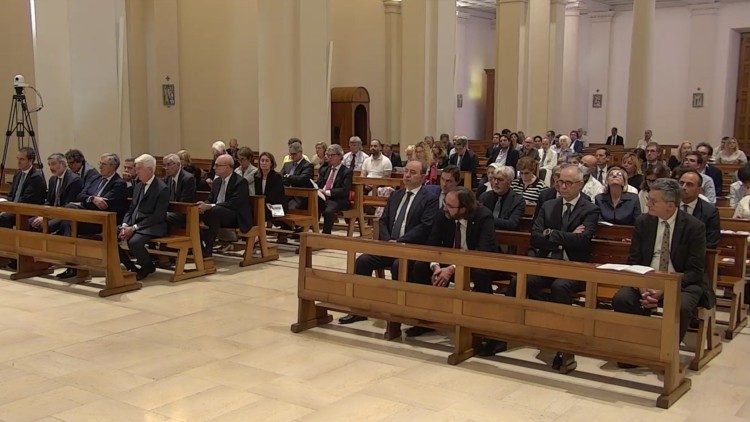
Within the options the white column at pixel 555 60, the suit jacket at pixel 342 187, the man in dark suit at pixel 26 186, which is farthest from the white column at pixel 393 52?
the man in dark suit at pixel 26 186

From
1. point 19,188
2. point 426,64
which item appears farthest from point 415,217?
point 426,64

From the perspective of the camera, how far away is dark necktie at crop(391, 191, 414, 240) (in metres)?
6.86

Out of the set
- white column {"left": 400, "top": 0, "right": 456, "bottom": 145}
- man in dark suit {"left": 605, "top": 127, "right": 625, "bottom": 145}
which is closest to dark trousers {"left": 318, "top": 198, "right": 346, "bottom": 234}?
white column {"left": 400, "top": 0, "right": 456, "bottom": 145}

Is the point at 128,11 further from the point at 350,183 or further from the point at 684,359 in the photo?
the point at 684,359

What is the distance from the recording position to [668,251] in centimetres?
552

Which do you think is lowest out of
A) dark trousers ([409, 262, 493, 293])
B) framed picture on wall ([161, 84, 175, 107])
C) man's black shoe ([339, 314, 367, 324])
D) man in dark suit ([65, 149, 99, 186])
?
man's black shoe ([339, 314, 367, 324])

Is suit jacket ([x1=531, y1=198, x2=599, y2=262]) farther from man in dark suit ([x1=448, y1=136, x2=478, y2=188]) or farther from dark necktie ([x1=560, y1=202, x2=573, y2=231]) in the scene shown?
man in dark suit ([x1=448, y1=136, x2=478, y2=188])

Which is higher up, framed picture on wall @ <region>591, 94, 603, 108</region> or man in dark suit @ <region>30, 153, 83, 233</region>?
framed picture on wall @ <region>591, 94, 603, 108</region>

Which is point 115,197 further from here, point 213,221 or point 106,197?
point 213,221

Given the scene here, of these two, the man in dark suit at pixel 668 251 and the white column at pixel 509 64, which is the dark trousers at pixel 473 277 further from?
the white column at pixel 509 64

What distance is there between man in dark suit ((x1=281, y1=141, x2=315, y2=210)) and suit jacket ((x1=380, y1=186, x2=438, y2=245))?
3.50 m

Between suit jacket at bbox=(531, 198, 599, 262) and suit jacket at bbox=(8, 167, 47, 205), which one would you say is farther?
suit jacket at bbox=(8, 167, 47, 205)

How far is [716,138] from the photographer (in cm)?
2458

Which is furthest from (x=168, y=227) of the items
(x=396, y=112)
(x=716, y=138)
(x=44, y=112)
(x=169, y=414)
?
(x=716, y=138)
